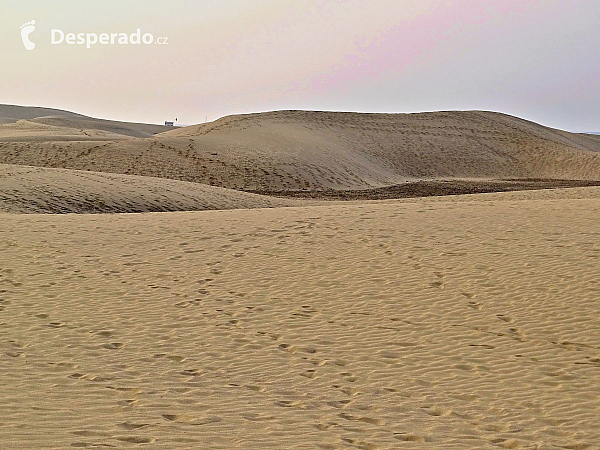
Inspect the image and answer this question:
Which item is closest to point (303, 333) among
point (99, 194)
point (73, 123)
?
point (99, 194)

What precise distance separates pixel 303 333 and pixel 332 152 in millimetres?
36397

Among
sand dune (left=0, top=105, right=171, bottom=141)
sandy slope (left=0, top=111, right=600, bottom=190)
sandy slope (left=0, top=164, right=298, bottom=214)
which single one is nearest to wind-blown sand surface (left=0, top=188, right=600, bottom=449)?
sandy slope (left=0, top=164, right=298, bottom=214)

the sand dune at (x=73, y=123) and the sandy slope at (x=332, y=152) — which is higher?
the sand dune at (x=73, y=123)

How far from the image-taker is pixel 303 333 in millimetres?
8523

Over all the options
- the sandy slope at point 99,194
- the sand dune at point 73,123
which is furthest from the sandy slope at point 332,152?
the sandy slope at point 99,194

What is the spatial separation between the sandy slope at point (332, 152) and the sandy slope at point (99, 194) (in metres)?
10.6

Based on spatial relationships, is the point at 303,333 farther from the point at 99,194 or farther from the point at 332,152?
the point at 332,152

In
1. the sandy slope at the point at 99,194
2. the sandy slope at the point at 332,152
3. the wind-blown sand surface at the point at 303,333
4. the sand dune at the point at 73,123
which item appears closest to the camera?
the wind-blown sand surface at the point at 303,333

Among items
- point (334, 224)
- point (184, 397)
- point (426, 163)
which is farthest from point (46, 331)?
point (426, 163)

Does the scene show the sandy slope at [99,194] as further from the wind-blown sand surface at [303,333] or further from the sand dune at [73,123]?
the sand dune at [73,123]

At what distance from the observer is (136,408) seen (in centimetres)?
593

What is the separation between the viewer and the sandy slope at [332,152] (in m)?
37.2

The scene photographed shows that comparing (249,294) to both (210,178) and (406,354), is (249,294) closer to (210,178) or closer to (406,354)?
(406,354)

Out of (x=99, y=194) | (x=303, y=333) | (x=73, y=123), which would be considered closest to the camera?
(x=303, y=333)
